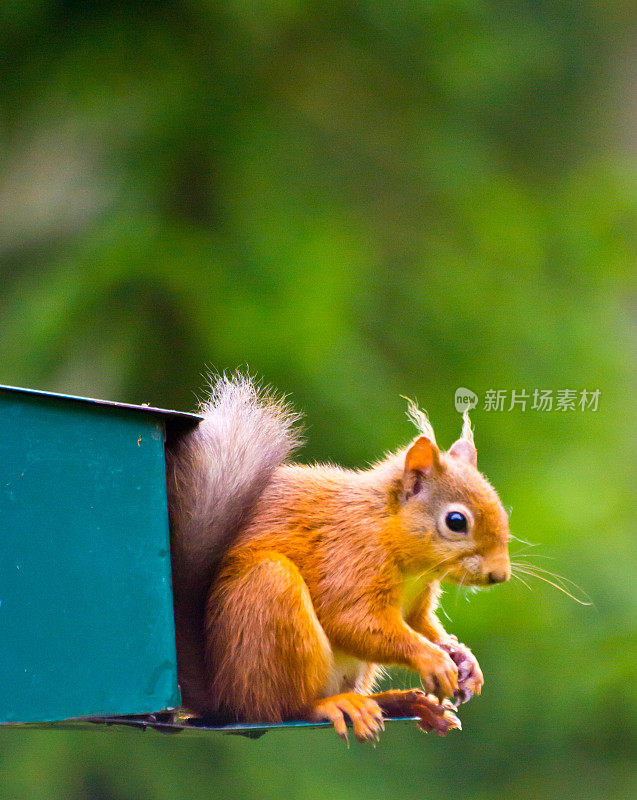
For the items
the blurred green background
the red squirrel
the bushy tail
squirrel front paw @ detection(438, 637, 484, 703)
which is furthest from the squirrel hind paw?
the blurred green background

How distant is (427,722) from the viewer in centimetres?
174

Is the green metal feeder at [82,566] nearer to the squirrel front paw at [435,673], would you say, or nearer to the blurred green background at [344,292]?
the squirrel front paw at [435,673]

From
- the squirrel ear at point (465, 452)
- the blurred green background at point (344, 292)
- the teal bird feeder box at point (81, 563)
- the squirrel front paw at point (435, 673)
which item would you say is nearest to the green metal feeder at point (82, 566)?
the teal bird feeder box at point (81, 563)

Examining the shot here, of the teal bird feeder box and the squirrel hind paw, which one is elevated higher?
the teal bird feeder box

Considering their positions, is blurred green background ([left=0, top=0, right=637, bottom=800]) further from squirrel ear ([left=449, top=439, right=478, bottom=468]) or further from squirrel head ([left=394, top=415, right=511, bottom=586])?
squirrel head ([left=394, top=415, right=511, bottom=586])

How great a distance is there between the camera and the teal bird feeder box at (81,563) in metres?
1.51

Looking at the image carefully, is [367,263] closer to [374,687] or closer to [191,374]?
[191,374]

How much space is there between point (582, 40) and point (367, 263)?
69.8 inches

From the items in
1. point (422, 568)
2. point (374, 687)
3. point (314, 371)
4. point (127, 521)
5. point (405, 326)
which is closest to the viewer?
point (127, 521)

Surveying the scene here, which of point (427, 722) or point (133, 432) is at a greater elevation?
point (133, 432)

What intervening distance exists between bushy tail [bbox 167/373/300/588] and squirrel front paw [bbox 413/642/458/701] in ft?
1.33

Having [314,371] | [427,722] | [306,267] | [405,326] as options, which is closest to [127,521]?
[427,722]

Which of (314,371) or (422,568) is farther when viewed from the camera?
(314,371)

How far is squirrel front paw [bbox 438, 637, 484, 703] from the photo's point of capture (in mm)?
1783
